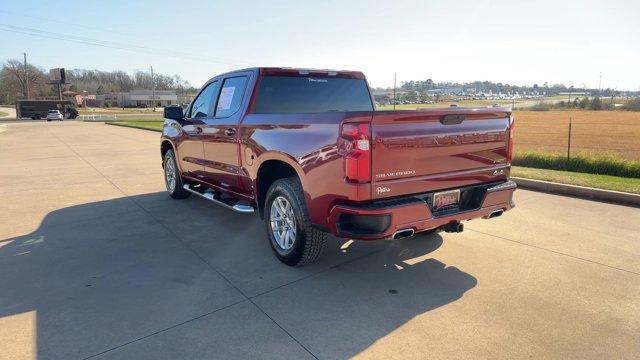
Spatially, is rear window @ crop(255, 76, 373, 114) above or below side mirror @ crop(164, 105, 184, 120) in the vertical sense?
above

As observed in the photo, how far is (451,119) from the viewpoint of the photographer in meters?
3.70

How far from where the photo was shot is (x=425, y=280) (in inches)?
154

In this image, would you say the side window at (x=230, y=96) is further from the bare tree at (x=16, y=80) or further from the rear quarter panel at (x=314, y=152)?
the bare tree at (x=16, y=80)

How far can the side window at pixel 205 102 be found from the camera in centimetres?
581

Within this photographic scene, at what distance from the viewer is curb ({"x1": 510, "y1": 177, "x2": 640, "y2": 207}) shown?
6.67 meters

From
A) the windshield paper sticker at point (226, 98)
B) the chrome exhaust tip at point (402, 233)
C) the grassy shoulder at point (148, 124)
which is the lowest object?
the chrome exhaust tip at point (402, 233)

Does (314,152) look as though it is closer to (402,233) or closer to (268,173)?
(402,233)

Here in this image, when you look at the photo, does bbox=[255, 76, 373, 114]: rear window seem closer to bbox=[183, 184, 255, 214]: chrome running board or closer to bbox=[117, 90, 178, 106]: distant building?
bbox=[183, 184, 255, 214]: chrome running board

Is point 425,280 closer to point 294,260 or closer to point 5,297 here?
point 294,260

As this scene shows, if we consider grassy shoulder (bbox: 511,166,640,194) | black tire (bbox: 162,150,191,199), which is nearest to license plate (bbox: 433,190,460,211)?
black tire (bbox: 162,150,191,199)

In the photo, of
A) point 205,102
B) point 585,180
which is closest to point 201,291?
point 205,102

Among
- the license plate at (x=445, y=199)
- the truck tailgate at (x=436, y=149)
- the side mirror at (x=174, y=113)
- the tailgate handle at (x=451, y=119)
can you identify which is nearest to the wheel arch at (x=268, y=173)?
the truck tailgate at (x=436, y=149)

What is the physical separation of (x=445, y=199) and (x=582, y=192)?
475 cm

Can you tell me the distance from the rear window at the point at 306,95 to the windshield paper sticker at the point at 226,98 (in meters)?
0.58
